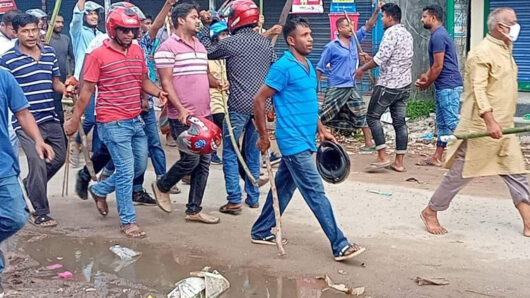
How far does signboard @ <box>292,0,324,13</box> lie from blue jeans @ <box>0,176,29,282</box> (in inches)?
295

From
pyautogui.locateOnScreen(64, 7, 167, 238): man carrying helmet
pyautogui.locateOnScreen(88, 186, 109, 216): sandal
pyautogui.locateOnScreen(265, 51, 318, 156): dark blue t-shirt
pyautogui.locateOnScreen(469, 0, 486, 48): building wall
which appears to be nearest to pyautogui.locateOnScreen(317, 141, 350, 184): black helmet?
pyautogui.locateOnScreen(265, 51, 318, 156): dark blue t-shirt

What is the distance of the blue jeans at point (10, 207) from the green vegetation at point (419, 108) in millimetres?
7495

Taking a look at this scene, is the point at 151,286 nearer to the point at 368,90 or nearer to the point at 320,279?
the point at 320,279

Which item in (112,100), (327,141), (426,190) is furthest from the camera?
(426,190)

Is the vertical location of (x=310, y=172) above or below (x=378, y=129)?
above

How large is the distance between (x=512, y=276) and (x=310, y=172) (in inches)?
60.9

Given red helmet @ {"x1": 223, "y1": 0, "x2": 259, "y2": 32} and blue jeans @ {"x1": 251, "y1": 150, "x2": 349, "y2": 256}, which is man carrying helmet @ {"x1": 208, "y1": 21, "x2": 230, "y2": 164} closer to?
red helmet @ {"x1": 223, "y1": 0, "x2": 259, "y2": 32}

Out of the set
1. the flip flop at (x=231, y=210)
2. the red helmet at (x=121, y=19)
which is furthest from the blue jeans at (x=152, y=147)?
the red helmet at (x=121, y=19)

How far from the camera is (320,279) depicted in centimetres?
536

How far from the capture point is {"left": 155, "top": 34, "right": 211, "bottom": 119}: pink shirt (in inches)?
258

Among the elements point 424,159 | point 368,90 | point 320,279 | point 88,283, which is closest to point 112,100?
point 88,283

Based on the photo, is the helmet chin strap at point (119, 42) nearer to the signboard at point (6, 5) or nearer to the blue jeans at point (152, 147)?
the blue jeans at point (152, 147)

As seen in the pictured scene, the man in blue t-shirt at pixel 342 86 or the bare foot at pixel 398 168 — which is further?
the man in blue t-shirt at pixel 342 86

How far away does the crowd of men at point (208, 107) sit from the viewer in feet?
18.1
